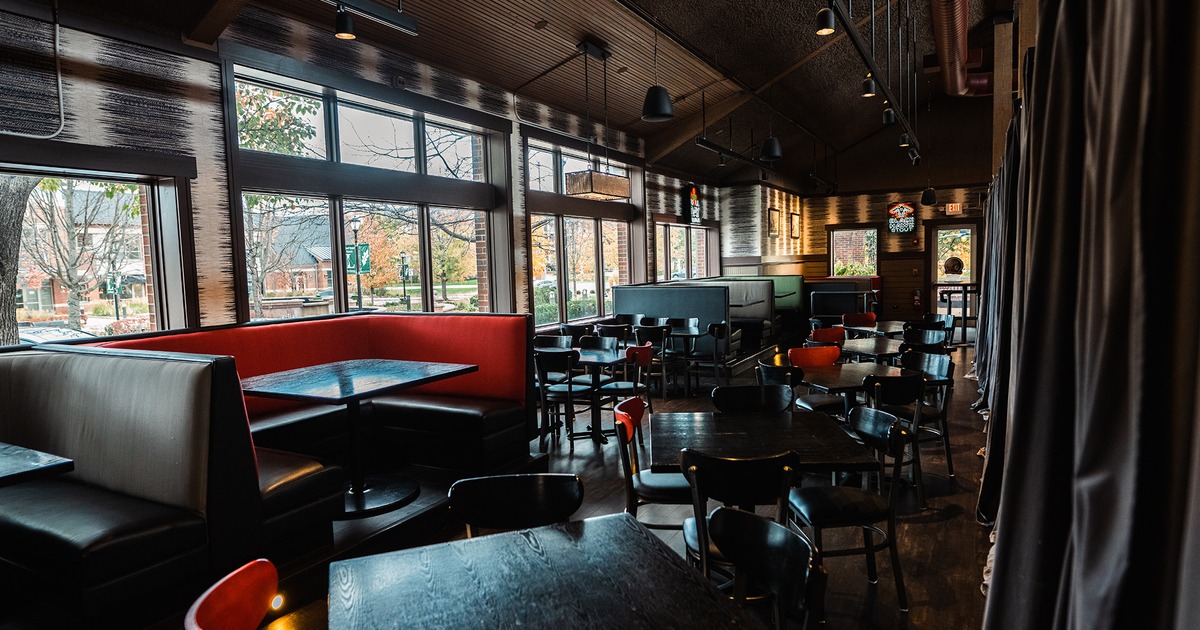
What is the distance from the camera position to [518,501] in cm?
218

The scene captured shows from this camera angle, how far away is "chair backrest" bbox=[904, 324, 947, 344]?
6.58m

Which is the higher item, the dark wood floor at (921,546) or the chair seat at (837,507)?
the chair seat at (837,507)

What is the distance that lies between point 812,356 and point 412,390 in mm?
3083

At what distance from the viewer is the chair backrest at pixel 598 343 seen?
5945 millimetres

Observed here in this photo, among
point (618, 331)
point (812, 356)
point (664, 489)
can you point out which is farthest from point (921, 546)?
point (618, 331)

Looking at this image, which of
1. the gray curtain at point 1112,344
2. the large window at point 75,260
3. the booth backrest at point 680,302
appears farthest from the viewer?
the booth backrest at point 680,302

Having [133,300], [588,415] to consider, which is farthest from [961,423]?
[133,300]

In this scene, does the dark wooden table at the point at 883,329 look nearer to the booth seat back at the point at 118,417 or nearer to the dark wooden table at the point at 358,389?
the dark wooden table at the point at 358,389

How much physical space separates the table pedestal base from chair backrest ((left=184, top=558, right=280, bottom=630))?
218cm

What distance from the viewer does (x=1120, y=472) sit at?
105 cm

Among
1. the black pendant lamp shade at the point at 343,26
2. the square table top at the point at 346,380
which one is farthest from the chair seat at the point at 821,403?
the black pendant lamp shade at the point at 343,26

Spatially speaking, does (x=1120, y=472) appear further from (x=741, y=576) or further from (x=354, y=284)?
(x=354, y=284)

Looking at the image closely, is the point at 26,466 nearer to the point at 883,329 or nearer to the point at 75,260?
the point at 75,260

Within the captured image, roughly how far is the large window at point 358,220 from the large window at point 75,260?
73 centimetres
